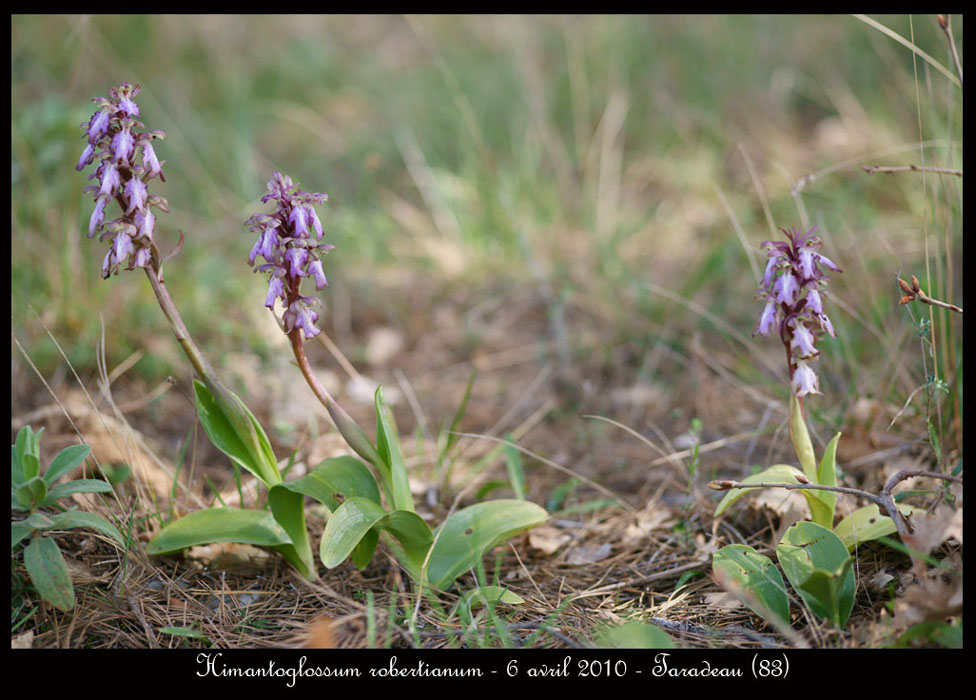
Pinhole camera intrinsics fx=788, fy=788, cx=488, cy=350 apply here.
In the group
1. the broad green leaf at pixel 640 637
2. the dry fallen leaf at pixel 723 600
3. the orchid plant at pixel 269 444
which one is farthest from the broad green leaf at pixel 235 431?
the dry fallen leaf at pixel 723 600

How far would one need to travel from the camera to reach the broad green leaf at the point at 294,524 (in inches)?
89.2

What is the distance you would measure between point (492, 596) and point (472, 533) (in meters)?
0.23

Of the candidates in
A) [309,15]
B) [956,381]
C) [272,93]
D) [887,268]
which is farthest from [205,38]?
[956,381]

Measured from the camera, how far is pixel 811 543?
215 centimetres

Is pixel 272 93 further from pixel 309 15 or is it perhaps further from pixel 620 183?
pixel 620 183

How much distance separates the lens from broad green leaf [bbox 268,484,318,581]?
2266 millimetres

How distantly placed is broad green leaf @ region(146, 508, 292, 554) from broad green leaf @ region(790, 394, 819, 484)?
152 cm

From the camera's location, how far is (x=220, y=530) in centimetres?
233

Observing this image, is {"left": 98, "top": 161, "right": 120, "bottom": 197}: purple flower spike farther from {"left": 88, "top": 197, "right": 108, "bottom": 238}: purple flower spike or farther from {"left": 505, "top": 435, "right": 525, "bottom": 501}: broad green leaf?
{"left": 505, "top": 435, "right": 525, "bottom": 501}: broad green leaf

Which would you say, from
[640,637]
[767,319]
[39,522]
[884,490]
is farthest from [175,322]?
[884,490]

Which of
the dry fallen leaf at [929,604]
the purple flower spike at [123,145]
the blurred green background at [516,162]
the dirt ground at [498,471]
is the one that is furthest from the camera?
the blurred green background at [516,162]

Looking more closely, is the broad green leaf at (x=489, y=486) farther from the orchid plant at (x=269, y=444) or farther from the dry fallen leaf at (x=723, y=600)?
the dry fallen leaf at (x=723, y=600)

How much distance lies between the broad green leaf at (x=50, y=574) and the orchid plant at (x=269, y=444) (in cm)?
25

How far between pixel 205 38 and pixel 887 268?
5482mm
